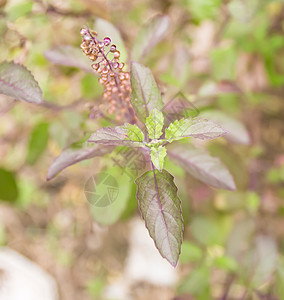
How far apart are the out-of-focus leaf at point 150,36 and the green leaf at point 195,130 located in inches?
17.9

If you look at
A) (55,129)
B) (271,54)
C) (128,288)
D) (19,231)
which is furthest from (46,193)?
(271,54)

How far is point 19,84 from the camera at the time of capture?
1.03 metres

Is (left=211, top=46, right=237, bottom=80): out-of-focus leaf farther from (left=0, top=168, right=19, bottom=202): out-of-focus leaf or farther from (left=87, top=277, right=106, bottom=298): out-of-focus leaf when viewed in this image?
(left=87, top=277, right=106, bottom=298): out-of-focus leaf

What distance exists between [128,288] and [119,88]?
1.73m

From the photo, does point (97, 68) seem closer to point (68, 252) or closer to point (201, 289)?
point (201, 289)

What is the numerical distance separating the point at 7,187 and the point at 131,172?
0.83 m

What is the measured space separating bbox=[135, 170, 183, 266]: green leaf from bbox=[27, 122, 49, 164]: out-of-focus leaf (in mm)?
931

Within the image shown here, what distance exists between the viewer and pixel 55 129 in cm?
152

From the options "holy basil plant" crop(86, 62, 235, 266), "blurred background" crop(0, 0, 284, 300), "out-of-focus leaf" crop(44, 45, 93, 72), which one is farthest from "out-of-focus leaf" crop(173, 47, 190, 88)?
"holy basil plant" crop(86, 62, 235, 266)

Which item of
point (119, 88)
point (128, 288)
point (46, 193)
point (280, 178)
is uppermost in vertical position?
point (119, 88)

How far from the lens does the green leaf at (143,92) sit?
38.1 inches

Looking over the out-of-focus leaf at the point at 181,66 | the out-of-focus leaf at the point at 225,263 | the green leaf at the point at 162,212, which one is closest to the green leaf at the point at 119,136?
the green leaf at the point at 162,212

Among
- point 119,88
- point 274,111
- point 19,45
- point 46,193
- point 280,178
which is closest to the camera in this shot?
point 119,88

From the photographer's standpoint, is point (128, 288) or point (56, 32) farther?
point (128, 288)
